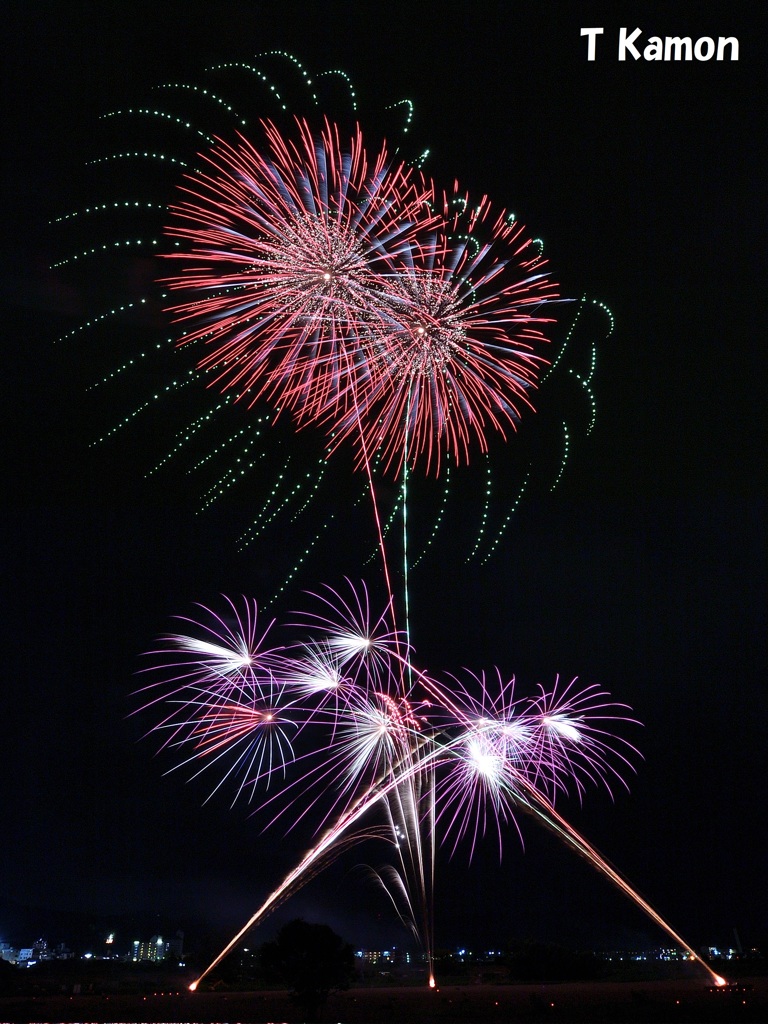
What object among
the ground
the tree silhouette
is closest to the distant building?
the ground

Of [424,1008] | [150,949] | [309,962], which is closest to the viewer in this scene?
[309,962]

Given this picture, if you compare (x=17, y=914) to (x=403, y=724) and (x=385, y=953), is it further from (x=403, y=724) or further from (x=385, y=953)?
(x=403, y=724)

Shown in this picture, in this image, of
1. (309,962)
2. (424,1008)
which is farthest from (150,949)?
(309,962)

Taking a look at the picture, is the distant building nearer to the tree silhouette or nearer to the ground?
the ground

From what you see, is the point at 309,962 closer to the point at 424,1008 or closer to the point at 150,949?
the point at 424,1008

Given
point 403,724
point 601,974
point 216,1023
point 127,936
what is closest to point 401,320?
point 403,724

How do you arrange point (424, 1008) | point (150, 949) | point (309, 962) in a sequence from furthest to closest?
point (150, 949)
point (424, 1008)
point (309, 962)

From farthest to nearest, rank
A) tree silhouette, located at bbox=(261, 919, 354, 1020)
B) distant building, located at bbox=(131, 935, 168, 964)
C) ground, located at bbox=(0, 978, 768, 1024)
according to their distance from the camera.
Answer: distant building, located at bbox=(131, 935, 168, 964)
tree silhouette, located at bbox=(261, 919, 354, 1020)
ground, located at bbox=(0, 978, 768, 1024)

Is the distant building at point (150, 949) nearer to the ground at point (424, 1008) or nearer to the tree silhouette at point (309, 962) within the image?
the ground at point (424, 1008)

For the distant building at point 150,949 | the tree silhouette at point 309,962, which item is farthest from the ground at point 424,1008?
the distant building at point 150,949
